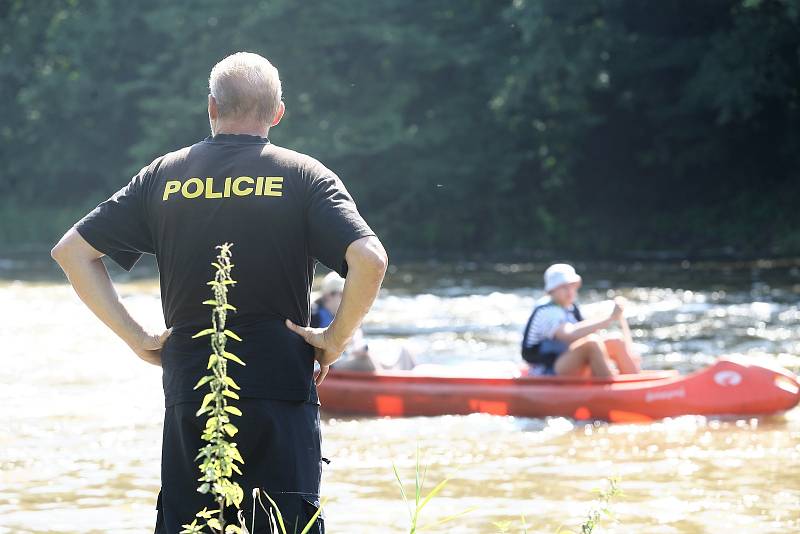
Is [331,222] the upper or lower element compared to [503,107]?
lower

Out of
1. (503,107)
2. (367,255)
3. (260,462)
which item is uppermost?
(503,107)

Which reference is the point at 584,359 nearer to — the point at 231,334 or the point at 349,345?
the point at 349,345

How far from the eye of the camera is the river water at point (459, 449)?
568cm

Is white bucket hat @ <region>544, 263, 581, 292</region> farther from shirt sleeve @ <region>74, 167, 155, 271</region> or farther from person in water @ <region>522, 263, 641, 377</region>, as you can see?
shirt sleeve @ <region>74, 167, 155, 271</region>

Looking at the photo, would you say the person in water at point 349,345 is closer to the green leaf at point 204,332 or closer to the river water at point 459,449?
the river water at point 459,449

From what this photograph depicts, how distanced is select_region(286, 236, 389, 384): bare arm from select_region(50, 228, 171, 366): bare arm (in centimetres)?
35

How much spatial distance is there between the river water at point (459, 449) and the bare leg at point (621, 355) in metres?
0.24

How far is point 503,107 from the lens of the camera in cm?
2330

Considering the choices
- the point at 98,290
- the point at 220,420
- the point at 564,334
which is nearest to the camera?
the point at 220,420

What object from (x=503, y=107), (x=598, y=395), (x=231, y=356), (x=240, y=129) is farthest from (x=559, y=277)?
(x=503, y=107)

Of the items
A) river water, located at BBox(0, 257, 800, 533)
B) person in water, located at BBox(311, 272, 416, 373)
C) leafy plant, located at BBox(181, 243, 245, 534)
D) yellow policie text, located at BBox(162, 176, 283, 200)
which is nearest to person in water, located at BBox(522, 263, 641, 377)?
river water, located at BBox(0, 257, 800, 533)

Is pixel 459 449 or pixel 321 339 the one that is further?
pixel 459 449

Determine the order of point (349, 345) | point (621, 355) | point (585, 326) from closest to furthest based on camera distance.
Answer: point (349, 345)
point (585, 326)
point (621, 355)

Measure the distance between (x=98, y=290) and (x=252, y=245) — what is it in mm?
415
